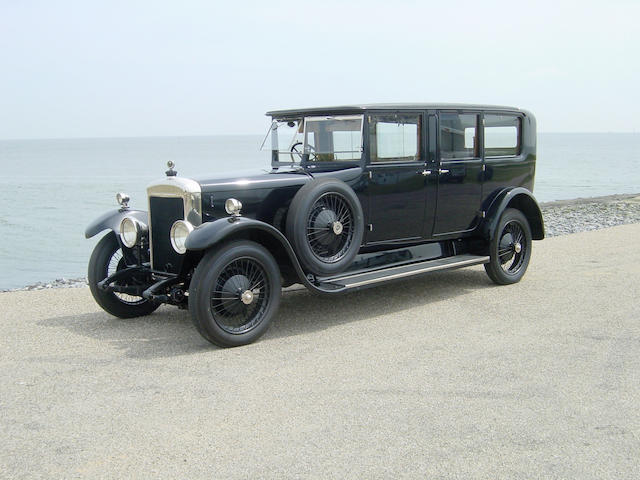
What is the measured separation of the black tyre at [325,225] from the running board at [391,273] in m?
0.13

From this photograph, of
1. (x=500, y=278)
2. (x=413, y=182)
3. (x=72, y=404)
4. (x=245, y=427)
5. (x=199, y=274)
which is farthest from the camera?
(x=500, y=278)

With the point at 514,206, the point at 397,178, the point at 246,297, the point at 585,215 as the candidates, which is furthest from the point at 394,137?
the point at 585,215

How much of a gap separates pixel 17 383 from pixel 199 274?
149cm

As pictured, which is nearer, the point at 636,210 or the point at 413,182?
the point at 413,182

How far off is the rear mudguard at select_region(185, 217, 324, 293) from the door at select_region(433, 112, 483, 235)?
6.96 feet

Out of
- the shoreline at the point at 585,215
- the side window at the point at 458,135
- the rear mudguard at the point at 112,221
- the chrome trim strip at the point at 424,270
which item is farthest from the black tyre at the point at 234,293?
the shoreline at the point at 585,215

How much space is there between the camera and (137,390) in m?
4.58

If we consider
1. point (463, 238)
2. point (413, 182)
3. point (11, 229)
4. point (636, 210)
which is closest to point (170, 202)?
point (413, 182)

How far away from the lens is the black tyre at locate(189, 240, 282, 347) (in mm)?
5340

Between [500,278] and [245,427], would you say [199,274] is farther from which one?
[500,278]

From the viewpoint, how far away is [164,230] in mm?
6059

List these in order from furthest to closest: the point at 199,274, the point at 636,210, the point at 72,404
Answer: the point at 636,210 → the point at 199,274 → the point at 72,404

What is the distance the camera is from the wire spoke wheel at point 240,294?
5.53m

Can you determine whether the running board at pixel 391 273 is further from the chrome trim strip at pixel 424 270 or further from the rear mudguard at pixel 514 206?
the rear mudguard at pixel 514 206
